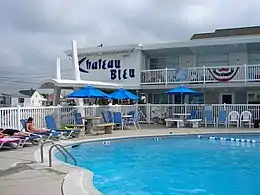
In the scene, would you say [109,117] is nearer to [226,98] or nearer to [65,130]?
[65,130]

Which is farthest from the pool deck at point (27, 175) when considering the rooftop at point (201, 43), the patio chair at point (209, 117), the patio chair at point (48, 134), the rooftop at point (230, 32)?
the rooftop at point (230, 32)

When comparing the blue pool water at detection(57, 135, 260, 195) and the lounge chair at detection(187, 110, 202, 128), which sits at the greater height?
the lounge chair at detection(187, 110, 202, 128)

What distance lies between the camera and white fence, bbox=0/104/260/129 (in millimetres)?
15837

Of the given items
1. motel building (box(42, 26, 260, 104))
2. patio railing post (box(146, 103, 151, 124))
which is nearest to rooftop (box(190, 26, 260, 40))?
motel building (box(42, 26, 260, 104))

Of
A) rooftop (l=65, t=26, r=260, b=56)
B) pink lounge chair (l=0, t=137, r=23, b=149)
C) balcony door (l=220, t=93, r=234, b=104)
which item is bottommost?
pink lounge chair (l=0, t=137, r=23, b=149)

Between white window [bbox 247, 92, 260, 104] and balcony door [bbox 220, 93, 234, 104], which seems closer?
white window [bbox 247, 92, 260, 104]

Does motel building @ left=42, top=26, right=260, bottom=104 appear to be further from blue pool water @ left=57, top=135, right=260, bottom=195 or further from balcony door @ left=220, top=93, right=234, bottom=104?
blue pool water @ left=57, top=135, right=260, bottom=195

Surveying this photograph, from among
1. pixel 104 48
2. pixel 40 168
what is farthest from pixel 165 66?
pixel 40 168

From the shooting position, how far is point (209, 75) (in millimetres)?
24594

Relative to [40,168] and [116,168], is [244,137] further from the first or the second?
[40,168]

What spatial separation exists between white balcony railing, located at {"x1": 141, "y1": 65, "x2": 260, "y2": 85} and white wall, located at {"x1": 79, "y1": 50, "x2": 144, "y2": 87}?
1730 mm

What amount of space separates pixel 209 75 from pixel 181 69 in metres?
1.95

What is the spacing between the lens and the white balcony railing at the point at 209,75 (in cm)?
2359

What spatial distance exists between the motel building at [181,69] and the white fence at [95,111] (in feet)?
5.71
